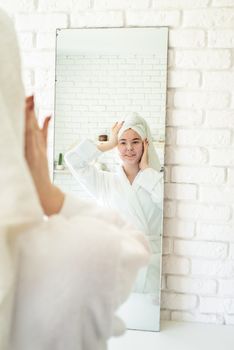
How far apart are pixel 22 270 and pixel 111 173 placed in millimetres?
962

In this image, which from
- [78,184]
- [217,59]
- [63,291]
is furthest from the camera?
[78,184]

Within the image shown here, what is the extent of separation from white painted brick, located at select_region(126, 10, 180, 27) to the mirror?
0.03 metres

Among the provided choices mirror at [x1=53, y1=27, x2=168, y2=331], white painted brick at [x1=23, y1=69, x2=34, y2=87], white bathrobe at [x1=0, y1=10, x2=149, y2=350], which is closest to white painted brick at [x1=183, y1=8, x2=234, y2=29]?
mirror at [x1=53, y1=27, x2=168, y2=331]

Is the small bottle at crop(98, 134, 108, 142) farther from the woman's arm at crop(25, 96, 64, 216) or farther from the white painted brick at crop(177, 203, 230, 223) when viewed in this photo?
the woman's arm at crop(25, 96, 64, 216)

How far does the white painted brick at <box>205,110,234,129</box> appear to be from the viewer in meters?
1.31

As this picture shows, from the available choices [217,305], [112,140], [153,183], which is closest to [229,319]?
[217,305]

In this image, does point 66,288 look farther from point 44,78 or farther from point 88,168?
point 44,78

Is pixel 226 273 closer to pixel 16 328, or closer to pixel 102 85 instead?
pixel 102 85

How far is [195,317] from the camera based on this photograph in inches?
54.2

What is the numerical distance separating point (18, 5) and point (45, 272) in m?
1.28

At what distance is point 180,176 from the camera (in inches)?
53.1

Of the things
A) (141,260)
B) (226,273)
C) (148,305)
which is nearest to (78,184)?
(148,305)

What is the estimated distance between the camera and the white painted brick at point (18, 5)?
1.40 meters

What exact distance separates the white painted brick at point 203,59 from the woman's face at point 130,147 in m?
0.29
